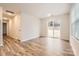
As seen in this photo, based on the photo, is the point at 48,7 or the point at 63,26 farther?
the point at 63,26

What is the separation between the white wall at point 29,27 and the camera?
311 cm

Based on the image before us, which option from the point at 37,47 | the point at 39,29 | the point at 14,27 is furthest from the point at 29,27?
the point at 37,47

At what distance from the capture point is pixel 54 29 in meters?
2.88

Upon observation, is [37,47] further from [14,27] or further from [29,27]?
[14,27]

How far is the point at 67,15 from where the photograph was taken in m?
2.72

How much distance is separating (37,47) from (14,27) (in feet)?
2.76

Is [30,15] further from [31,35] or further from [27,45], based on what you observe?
[27,45]

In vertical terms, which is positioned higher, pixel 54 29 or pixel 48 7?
pixel 48 7

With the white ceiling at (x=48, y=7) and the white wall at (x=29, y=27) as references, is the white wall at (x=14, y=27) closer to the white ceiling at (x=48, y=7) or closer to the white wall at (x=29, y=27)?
the white wall at (x=29, y=27)

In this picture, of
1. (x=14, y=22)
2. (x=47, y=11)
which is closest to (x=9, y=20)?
(x=14, y=22)

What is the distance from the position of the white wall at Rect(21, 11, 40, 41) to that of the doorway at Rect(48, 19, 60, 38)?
0.36m

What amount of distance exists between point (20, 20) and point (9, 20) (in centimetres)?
39

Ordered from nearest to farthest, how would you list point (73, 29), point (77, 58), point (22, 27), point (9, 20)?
point (77, 58) → point (73, 29) → point (9, 20) → point (22, 27)

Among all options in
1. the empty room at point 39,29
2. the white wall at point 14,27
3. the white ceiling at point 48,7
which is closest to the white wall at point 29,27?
the empty room at point 39,29
